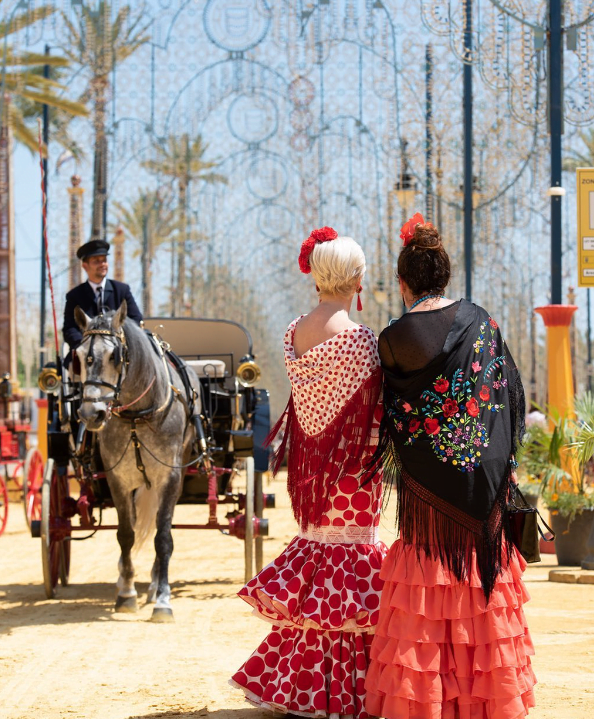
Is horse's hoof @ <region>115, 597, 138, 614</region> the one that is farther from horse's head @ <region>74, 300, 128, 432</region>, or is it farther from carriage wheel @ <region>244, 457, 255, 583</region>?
horse's head @ <region>74, 300, 128, 432</region>

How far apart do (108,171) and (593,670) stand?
10.9 metres

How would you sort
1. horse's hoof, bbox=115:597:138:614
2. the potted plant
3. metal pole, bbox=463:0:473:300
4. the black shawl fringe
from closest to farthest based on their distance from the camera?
the black shawl fringe, horse's hoof, bbox=115:597:138:614, the potted plant, metal pole, bbox=463:0:473:300

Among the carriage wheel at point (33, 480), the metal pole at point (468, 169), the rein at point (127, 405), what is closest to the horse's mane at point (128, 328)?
the rein at point (127, 405)

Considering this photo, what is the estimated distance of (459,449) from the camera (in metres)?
3.97

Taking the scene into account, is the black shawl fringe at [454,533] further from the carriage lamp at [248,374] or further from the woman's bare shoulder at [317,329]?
the carriage lamp at [248,374]

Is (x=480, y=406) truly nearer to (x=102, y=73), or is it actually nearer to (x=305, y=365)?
(x=305, y=365)

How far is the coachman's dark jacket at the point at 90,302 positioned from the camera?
27.0 feet

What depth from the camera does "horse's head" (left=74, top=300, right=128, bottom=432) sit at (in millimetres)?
6906

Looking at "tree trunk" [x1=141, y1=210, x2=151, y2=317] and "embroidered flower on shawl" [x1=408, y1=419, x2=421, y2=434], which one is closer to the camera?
"embroidered flower on shawl" [x1=408, y1=419, x2=421, y2=434]

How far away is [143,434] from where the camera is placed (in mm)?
7836

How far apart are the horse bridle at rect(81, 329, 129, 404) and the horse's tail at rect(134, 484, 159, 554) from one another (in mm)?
1024

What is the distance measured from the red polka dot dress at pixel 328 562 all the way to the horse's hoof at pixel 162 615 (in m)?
2.95

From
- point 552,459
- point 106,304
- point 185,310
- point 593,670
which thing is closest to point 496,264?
point 185,310

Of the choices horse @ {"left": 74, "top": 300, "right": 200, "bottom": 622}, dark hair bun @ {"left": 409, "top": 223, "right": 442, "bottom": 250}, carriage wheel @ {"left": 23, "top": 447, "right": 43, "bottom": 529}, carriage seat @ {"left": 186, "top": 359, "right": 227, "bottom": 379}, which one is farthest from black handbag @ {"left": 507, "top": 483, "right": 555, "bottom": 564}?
carriage wheel @ {"left": 23, "top": 447, "right": 43, "bottom": 529}
